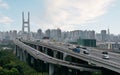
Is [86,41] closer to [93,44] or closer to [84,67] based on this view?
[93,44]

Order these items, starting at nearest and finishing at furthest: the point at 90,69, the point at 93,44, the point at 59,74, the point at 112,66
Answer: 1. the point at 112,66
2. the point at 90,69
3. the point at 59,74
4. the point at 93,44

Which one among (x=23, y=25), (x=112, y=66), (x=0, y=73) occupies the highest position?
(x=23, y=25)

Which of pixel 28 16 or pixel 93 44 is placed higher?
pixel 28 16

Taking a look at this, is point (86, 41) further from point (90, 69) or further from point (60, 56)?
point (90, 69)

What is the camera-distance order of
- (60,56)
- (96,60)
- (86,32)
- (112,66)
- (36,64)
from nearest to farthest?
(112,66) < (96,60) < (60,56) < (36,64) < (86,32)

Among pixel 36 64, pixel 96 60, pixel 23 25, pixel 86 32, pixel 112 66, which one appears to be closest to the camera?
pixel 112 66

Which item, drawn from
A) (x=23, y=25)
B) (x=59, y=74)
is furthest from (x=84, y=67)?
(x=23, y=25)

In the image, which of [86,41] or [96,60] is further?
[86,41]

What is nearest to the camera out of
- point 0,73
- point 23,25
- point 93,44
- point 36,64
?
point 0,73

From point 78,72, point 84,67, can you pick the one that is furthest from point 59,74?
point 84,67
